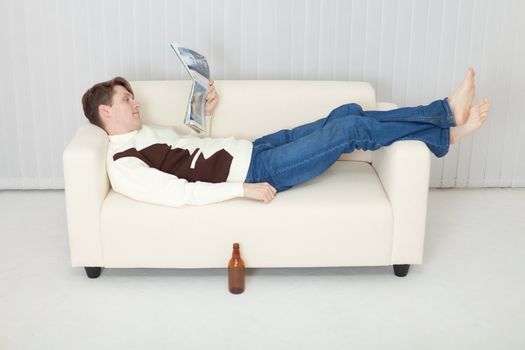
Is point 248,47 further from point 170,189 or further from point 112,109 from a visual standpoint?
point 170,189

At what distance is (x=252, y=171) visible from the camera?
3.02 meters

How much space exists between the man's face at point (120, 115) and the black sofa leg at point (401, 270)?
1.23 meters

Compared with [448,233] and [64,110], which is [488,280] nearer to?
[448,233]

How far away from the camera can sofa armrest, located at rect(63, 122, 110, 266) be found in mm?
2848

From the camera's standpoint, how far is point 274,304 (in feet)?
9.27

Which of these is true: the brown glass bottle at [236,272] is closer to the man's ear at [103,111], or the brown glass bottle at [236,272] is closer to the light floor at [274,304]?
the light floor at [274,304]

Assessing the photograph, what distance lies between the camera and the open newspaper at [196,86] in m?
3.04

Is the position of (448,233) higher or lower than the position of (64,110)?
lower

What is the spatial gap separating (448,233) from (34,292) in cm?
188

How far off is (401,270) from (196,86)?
1133mm

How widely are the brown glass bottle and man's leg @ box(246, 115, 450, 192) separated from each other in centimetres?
32

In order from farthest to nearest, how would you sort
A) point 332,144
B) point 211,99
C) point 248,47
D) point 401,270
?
point 248,47 < point 211,99 < point 401,270 < point 332,144

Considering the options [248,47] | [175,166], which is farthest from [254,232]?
[248,47]

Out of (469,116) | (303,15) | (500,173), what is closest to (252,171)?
(469,116)
